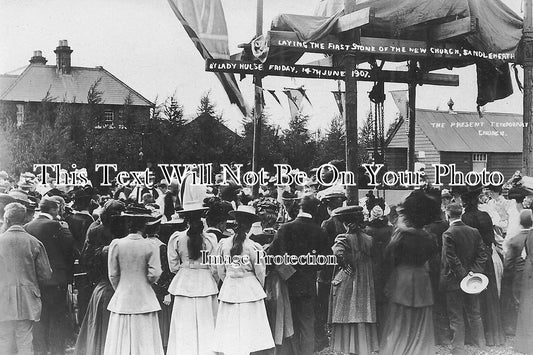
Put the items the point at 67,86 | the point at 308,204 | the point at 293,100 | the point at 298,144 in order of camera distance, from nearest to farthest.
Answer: the point at 308,204 < the point at 67,86 < the point at 293,100 < the point at 298,144

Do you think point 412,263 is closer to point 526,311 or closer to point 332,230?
point 332,230

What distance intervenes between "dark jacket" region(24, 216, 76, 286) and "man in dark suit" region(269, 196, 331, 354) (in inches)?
78.0

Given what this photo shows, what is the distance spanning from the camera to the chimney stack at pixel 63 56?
238 inches

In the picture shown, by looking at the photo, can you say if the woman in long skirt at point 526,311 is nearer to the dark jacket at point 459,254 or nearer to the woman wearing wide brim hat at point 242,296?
the dark jacket at point 459,254

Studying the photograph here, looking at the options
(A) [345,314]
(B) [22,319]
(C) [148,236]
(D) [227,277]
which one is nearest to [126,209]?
(C) [148,236]

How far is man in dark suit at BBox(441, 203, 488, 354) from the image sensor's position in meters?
5.37

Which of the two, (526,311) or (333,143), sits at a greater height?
(333,143)

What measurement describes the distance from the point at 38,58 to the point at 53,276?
2415 millimetres

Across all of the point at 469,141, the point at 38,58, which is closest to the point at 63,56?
the point at 38,58

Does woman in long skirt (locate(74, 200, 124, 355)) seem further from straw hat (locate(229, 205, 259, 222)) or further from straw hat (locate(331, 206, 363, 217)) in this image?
straw hat (locate(331, 206, 363, 217))

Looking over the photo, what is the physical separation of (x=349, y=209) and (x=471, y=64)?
3.13 meters

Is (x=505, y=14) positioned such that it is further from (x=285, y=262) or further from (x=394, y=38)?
(x=285, y=262)

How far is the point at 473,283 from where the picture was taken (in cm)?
555

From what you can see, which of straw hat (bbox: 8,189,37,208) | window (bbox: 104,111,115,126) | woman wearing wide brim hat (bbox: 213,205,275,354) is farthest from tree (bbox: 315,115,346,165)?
straw hat (bbox: 8,189,37,208)
